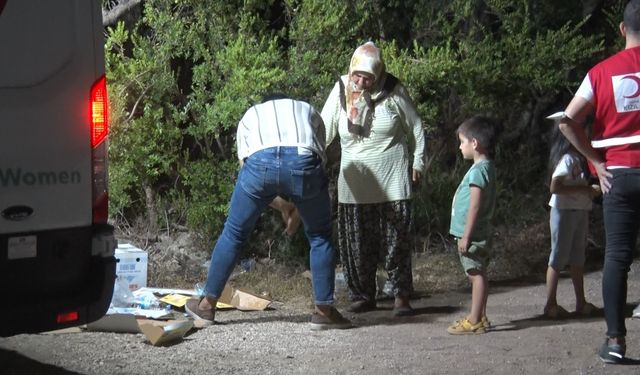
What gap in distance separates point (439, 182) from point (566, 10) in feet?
7.91

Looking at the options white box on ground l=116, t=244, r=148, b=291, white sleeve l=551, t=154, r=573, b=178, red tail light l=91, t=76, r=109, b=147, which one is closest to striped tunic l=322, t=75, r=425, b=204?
white sleeve l=551, t=154, r=573, b=178

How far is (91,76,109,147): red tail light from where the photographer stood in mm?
5143

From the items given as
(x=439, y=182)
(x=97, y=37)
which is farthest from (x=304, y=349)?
(x=439, y=182)

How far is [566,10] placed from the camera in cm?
1081

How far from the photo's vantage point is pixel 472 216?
266 inches

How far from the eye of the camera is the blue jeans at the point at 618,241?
5848 mm

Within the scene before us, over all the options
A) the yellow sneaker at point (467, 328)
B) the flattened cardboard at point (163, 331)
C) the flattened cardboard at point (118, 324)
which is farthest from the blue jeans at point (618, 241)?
the flattened cardboard at point (118, 324)

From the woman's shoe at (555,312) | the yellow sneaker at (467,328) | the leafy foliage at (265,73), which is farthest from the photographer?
the leafy foliage at (265,73)

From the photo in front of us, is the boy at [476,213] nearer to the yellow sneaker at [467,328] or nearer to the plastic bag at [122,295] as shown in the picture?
the yellow sneaker at [467,328]

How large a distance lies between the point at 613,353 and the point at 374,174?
2.35 m

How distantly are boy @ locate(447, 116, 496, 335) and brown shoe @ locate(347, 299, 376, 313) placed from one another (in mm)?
951

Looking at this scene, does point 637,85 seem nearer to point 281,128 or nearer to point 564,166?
point 564,166

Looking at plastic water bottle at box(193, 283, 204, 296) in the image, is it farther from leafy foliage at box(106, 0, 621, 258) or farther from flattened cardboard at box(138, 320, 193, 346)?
leafy foliage at box(106, 0, 621, 258)

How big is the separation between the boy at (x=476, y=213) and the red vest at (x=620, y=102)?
112cm
